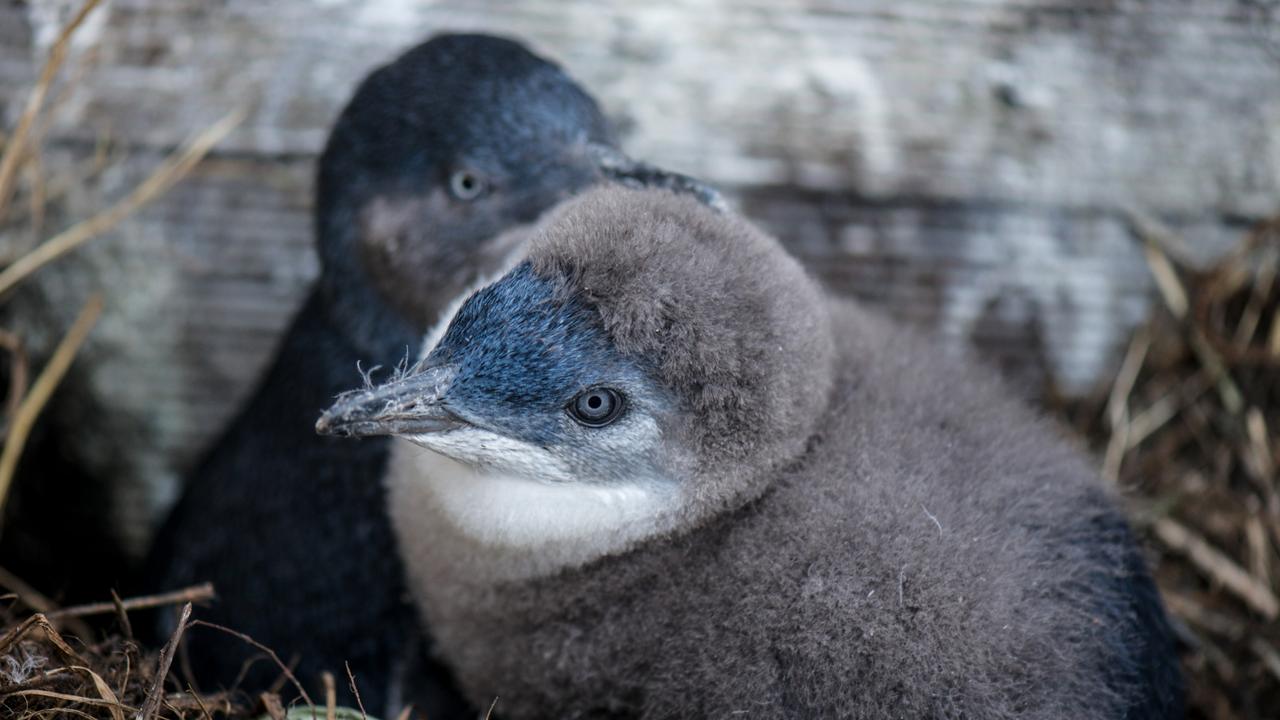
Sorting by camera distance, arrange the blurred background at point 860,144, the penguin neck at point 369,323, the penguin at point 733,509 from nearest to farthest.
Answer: the penguin at point 733,509, the penguin neck at point 369,323, the blurred background at point 860,144

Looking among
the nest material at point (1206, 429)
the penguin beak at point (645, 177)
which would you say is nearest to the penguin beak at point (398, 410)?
the penguin beak at point (645, 177)

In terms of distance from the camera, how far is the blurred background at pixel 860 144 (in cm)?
204

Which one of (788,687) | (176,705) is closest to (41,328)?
(176,705)

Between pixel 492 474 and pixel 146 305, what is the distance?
3.59 ft

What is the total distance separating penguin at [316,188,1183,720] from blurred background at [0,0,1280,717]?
68 centimetres

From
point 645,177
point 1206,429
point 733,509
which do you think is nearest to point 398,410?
point 733,509

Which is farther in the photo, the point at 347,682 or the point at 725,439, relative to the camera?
the point at 347,682

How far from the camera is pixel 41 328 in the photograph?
7.02ft

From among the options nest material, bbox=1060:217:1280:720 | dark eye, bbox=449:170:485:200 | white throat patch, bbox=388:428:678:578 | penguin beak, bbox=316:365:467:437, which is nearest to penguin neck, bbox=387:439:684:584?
white throat patch, bbox=388:428:678:578

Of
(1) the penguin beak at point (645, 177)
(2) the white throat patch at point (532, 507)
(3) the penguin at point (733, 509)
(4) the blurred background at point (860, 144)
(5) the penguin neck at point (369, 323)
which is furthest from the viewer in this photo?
(4) the blurred background at point (860, 144)

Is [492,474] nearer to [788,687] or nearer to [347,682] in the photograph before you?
[788,687]

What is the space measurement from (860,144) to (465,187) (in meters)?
0.73

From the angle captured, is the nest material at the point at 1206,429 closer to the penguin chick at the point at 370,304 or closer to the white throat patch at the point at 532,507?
the white throat patch at the point at 532,507

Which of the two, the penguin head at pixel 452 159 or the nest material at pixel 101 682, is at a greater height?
the penguin head at pixel 452 159
